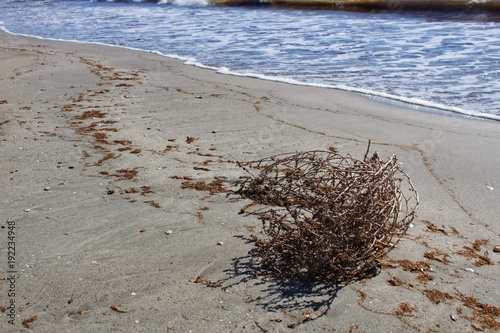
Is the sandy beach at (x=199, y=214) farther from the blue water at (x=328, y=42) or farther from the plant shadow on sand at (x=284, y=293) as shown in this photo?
the blue water at (x=328, y=42)

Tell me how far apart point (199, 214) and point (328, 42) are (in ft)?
29.8

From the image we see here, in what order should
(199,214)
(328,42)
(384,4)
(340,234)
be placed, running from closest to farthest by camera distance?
(340,234)
(199,214)
(328,42)
(384,4)

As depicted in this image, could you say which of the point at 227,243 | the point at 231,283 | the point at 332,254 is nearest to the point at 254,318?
the point at 231,283

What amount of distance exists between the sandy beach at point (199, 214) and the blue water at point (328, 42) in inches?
41.4

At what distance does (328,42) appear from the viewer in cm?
1254

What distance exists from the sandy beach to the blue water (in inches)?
41.4

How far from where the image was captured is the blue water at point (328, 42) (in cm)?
848

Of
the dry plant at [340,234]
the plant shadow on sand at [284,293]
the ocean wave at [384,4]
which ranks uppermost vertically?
the ocean wave at [384,4]

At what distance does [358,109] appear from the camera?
7.29 meters

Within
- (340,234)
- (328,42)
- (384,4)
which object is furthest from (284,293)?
(384,4)

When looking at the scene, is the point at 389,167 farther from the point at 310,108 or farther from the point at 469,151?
the point at 310,108

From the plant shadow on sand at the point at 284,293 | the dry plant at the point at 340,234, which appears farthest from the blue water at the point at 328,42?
the plant shadow on sand at the point at 284,293

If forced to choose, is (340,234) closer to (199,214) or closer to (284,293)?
(284,293)

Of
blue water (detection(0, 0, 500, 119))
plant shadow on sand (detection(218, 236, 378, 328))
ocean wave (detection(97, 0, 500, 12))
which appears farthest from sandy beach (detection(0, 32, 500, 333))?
ocean wave (detection(97, 0, 500, 12))
